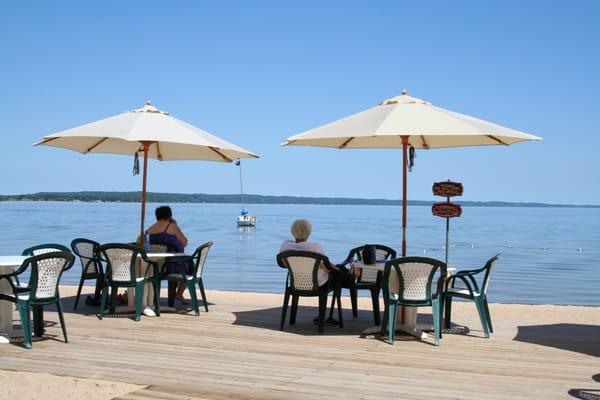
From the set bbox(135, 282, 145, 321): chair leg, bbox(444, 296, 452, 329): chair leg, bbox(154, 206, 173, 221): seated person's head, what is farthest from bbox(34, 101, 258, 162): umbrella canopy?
bbox(444, 296, 452, 329): chair leg

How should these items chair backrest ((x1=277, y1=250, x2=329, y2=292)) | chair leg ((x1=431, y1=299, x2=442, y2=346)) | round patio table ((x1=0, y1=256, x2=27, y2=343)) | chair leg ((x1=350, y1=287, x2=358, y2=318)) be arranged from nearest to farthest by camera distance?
round patio table ((x1=0, y1=256, x2=27, y2=343)), chair leg ((x1=431, y1=299, x2=442, y2=346)), chair backrest ((x1=277, y1=250, x2=329, y2=292)), chair leg ((x1=350, y1=287, x2=358, y2=318))

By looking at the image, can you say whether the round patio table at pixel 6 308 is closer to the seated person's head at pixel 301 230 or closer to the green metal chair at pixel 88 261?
the green metal chair at pixel 88 261

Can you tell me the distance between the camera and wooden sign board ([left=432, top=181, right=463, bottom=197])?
1002 cm

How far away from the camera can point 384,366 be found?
5.64 meters

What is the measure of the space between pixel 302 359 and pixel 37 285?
2.20m

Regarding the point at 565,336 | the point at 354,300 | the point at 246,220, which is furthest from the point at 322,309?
the point at 246,220

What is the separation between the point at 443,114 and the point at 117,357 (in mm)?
3585

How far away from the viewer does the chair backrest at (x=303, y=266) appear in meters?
7.04

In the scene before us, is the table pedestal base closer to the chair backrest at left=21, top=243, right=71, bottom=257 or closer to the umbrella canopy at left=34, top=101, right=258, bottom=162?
the umbrella canopy at left=34, top=101, right=258, bottom=162

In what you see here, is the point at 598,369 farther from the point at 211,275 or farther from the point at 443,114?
the point at 211,275

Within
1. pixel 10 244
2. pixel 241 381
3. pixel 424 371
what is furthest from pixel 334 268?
pixel 10 244

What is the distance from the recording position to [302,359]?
5.83 m

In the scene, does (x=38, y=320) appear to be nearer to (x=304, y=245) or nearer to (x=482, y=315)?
(x=304, y=245)

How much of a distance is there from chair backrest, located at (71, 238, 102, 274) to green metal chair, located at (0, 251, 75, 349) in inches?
84.3
